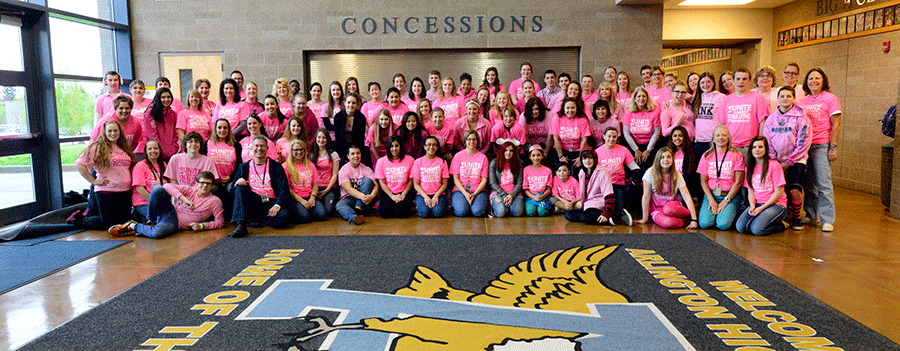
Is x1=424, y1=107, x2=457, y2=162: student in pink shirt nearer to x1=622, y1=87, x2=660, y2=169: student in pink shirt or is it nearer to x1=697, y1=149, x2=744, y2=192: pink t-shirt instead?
x1=622, y1=87, x2=660, y2=169: student in pink shirt

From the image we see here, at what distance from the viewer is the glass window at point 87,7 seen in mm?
7195

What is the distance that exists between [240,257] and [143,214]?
1878 mm

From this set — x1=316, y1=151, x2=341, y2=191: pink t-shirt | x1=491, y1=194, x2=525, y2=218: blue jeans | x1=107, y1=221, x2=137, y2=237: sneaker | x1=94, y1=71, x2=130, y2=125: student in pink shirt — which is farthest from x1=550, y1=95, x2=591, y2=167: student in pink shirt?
x1=94, y1=71, x2=130, y2=125: student in pink shirt

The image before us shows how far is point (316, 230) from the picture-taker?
5.55 m

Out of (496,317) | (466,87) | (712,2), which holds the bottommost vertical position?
(496,317)

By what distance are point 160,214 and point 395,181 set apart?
2349mm

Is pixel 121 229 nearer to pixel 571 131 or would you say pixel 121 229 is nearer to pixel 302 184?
pixel 302 184

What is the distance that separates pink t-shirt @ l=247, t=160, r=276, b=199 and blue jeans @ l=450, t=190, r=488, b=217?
1.94m

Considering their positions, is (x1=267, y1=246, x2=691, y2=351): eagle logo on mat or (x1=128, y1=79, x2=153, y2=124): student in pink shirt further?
(x1=128, y1=79, x2=153, y2=124): student in pink shirt

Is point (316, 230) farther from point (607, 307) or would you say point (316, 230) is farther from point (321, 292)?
point (607, 307)

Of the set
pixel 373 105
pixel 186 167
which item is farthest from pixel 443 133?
pixel 186 167

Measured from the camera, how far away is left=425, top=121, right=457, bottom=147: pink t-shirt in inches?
261

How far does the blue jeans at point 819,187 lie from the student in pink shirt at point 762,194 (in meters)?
0.52

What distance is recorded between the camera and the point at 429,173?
248 inches
